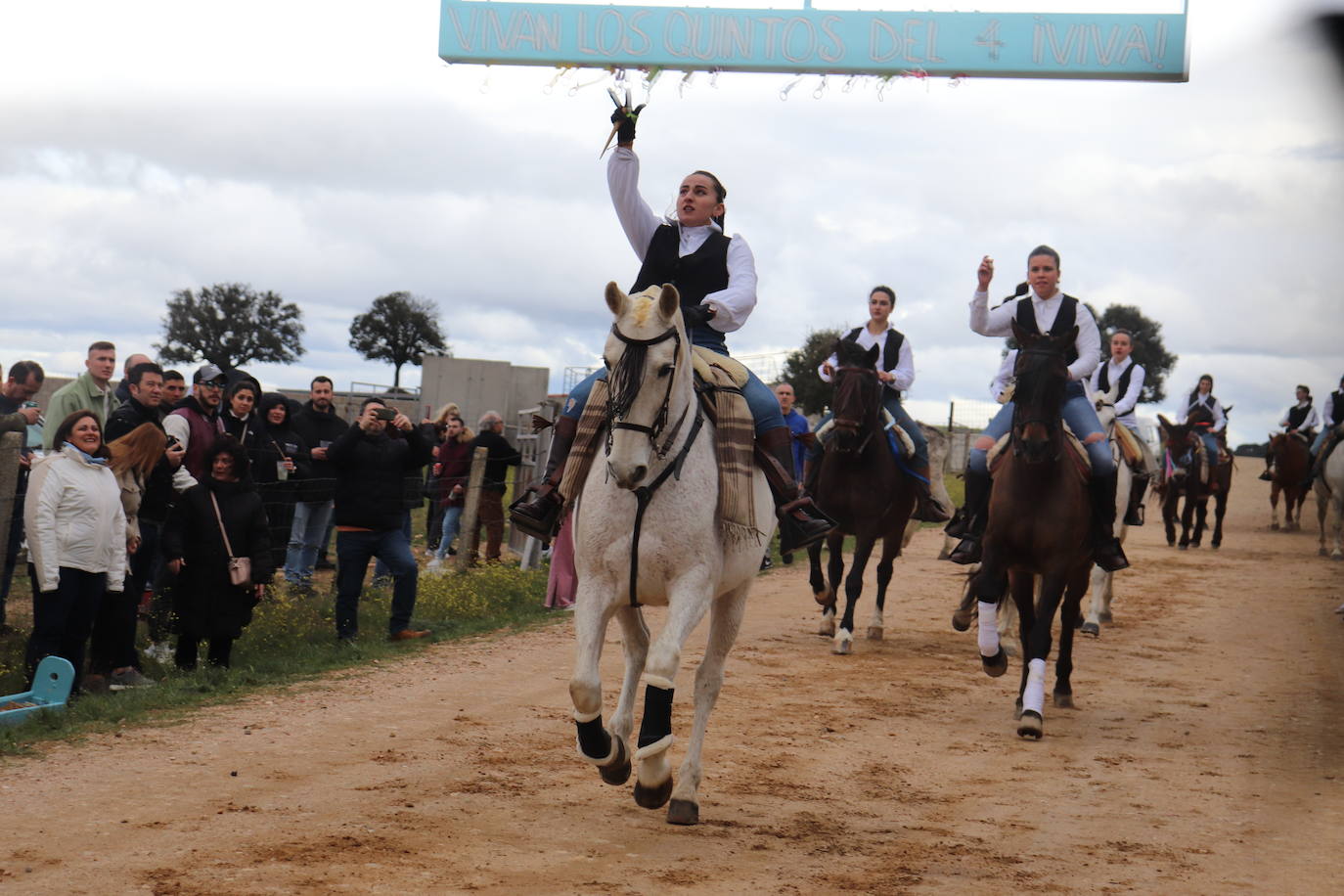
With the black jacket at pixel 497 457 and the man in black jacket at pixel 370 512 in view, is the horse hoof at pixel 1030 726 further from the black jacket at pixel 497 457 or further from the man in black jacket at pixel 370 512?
the black jacket at pixel 497 457

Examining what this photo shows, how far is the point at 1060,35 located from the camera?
16141mm

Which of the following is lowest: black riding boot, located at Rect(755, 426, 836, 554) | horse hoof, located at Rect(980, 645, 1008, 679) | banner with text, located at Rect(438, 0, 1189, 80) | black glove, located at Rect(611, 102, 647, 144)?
horse hoof, located at Rect(980, 645, 1008, 679)

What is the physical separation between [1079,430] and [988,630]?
1737mm

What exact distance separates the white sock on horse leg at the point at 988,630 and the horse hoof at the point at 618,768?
→ 4.13 meters

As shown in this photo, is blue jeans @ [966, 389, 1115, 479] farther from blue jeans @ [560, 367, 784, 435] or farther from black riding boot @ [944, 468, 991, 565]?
blue jeans @ [560, 367, 784, 435]

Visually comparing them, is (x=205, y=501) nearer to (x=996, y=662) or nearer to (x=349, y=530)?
(x=349, y=530)

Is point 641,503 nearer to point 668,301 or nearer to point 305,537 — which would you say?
point 668,301

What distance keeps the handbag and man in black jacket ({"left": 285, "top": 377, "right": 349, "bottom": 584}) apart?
3.52m

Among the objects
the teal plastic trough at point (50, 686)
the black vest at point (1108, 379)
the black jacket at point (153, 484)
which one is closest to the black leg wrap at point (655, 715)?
the teal plastic trough at point (50, 686)

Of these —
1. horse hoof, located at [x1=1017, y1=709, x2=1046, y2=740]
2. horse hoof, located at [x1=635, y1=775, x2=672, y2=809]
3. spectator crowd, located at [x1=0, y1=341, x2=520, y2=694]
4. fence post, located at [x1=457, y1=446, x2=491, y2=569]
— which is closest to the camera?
horse hoof, located at [x1=635, y1=775, x2=672, y2=809]

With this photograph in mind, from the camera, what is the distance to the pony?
41.7 feet

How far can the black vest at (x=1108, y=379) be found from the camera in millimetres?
14500

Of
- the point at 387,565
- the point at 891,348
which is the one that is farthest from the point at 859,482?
the point at 387,565

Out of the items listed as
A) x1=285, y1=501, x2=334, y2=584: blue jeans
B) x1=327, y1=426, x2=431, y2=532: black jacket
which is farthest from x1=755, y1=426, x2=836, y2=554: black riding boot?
x1=285, y1=501, x2=334, y2=584: blue jeans
